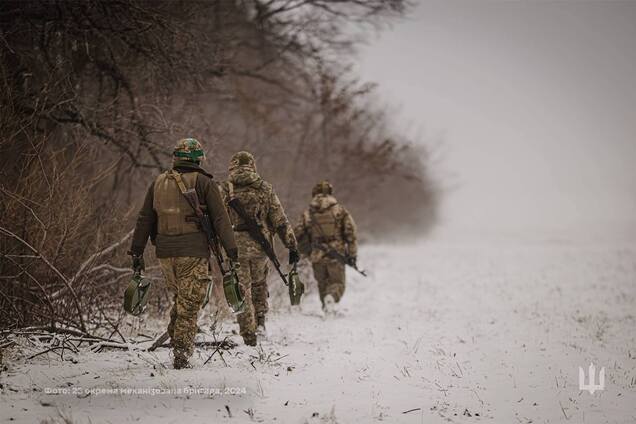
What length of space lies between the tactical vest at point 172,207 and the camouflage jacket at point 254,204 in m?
1.26

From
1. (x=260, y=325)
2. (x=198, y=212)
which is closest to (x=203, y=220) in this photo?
(x=198, y=212)

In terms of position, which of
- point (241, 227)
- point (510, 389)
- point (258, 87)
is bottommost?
point (510, 389)

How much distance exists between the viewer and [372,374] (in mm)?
4426

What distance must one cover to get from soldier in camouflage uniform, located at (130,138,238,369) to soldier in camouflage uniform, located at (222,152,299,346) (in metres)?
1.13

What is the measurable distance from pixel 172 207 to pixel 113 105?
3.13 meters

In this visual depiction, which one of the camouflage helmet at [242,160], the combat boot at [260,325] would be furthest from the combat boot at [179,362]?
the camouflage helmet at [242,160]

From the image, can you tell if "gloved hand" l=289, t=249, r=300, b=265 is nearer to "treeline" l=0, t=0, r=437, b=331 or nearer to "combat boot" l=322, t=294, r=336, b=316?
"treeline" l=0, t=0, r=437, b=331

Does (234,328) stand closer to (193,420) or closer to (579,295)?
(193,420)

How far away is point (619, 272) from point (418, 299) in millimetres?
9399

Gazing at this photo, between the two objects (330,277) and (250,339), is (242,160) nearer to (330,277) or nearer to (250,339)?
(250,339)

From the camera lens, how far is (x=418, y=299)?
940 cm

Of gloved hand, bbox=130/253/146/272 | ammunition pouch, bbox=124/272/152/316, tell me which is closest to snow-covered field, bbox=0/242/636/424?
ammunition pouch, bbox=124/272/152/316

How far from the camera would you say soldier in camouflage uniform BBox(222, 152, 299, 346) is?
528 centimetres

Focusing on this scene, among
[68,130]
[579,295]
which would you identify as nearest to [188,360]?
[68,130]
